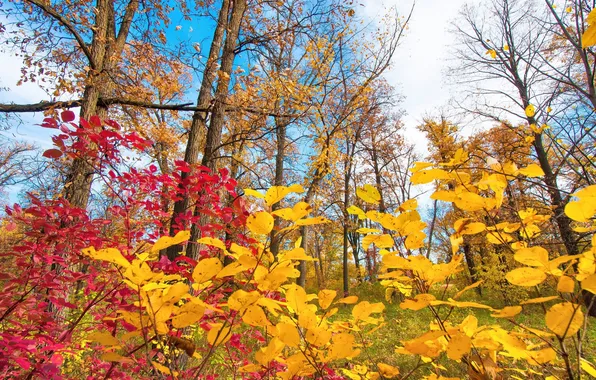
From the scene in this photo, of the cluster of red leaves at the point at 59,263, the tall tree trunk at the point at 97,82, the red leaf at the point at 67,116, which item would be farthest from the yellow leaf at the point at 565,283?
the tall tree trunk at the point at 97,82

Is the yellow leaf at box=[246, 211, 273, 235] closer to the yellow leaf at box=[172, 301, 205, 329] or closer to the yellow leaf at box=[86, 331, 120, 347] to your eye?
the yellow leaf at box=[172, 301, 205, 329]

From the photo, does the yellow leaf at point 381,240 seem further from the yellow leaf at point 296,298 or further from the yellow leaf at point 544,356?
the yellow leaf at point 544,356

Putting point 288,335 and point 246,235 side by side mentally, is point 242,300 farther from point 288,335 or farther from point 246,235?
point 246,235

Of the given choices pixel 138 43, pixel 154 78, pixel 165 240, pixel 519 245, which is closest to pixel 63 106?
pixel 154 78

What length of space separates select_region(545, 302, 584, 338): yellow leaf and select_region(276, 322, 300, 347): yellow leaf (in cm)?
46

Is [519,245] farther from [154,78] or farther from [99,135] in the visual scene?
[154,78]

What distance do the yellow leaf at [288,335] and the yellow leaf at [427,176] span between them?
0.44 metres

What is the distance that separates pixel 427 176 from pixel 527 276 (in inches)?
10.0

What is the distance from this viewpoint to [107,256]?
490 mm

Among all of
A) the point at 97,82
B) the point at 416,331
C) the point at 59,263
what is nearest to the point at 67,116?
the point at 59,263

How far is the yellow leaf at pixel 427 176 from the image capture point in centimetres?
63

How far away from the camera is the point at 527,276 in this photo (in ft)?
1.70

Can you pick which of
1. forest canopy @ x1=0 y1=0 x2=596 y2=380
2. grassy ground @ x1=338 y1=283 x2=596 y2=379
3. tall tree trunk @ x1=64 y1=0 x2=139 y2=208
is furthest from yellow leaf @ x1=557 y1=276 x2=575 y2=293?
tall tree trunk @ x1=64 y1=0 x2=139 y2=208

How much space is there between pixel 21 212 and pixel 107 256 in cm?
166
